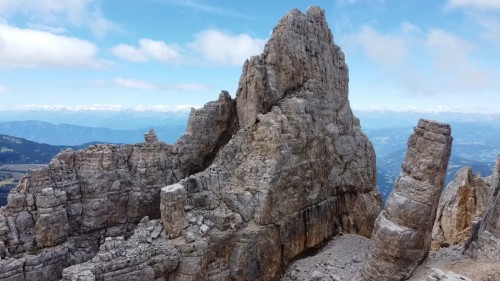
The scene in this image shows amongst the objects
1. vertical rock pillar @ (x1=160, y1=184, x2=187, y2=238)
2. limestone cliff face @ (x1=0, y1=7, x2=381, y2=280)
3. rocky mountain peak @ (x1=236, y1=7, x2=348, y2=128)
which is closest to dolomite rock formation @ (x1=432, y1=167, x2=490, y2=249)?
limestone cliff face @ (x1=0, y1=7, x2=381, y2=280)

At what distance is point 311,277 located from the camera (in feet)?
119

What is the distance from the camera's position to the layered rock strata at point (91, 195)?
35.3m

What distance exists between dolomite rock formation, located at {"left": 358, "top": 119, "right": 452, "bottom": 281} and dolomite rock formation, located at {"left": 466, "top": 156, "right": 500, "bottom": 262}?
120 inches

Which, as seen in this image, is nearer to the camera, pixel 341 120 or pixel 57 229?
pixel 57 229

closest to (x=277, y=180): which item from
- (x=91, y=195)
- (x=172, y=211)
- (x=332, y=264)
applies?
→ (x=332, y=264)

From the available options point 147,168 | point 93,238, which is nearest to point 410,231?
point 147,168

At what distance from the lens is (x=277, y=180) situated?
1458 inches

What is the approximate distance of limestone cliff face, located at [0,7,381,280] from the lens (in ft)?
108

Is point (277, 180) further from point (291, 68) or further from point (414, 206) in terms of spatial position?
point (291, 68)

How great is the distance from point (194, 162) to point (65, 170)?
12567 millimetres

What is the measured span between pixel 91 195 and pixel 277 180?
18.0 metres

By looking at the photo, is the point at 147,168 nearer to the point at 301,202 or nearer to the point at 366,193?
the point at 301,202

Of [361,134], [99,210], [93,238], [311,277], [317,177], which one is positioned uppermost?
[361,134]

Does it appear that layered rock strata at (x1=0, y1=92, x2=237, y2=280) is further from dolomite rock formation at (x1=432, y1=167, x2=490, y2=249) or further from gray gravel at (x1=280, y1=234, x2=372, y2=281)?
dolomite rock formation at (x1=432, y1=167, x2=490, y2=249)
